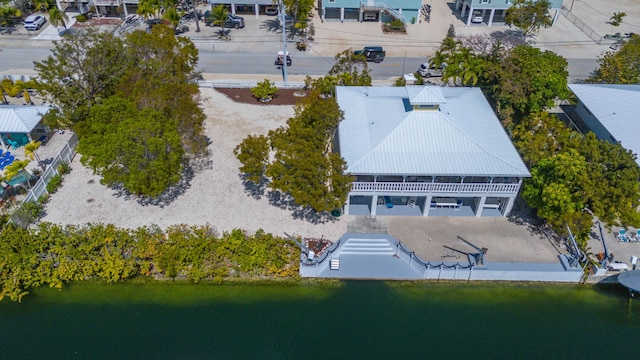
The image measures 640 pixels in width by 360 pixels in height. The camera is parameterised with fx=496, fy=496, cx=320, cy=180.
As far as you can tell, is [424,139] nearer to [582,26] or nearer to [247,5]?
[247,5]

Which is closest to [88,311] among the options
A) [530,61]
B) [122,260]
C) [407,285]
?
[122,260]

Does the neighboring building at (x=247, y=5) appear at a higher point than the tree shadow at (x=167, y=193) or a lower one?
higher

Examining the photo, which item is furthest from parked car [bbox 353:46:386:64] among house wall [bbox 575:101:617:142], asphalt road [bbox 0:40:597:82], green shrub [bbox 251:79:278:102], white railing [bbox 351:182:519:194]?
white railing [bbox 351:182:519:194]

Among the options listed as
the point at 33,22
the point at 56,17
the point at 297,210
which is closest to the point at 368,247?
the point at 297,210

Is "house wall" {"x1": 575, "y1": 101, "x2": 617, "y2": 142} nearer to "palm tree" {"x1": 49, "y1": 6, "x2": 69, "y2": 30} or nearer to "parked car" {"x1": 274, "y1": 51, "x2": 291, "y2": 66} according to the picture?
"parked car" {"x1": 274, "y1": 51, "x2": 291, "y2": 66}

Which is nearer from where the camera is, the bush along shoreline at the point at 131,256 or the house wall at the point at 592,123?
the bush along shoreline at the point at 131,256

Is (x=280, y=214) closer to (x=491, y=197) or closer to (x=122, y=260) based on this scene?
(x=122, y=260)

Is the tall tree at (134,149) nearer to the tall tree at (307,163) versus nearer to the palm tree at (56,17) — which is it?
the tall tree at (307,163)

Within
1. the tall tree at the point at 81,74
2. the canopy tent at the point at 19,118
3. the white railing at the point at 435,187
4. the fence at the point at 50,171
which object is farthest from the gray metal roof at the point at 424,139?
the canopy tent at the point at 19,118
